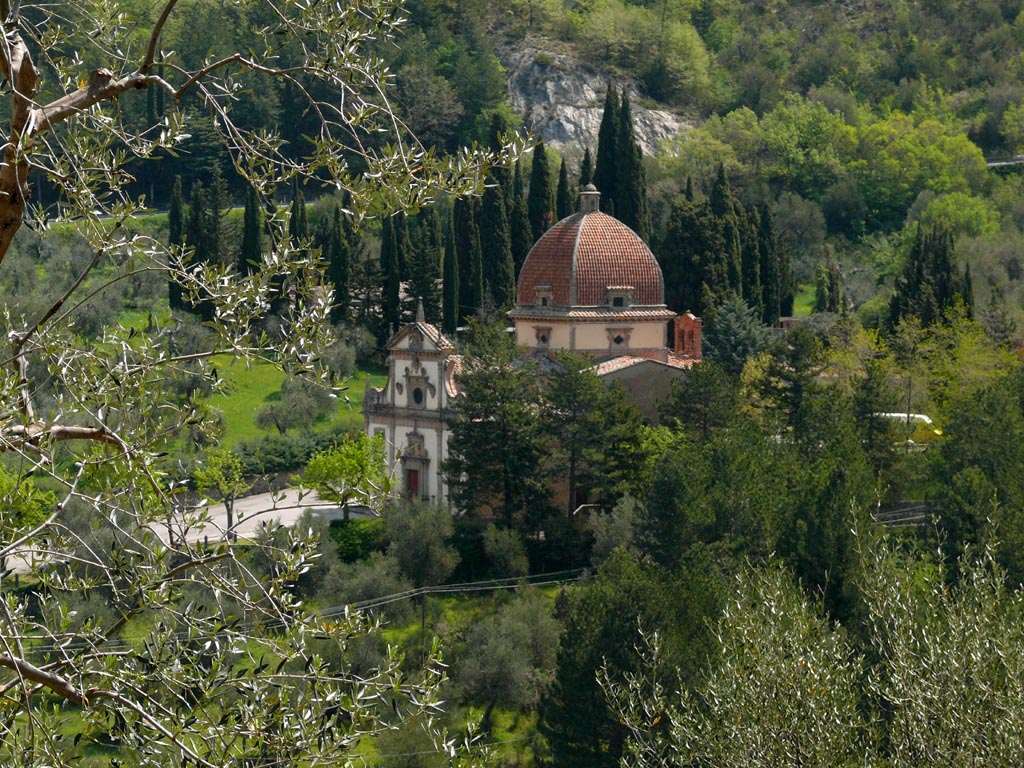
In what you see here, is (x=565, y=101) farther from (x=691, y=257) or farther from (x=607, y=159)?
(x=691, y=257)

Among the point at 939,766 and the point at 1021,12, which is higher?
the point at 1021,12

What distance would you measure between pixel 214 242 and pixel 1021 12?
66.2 meters

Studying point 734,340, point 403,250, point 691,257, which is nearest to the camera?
point 734,340

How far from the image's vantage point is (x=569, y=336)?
160 ft

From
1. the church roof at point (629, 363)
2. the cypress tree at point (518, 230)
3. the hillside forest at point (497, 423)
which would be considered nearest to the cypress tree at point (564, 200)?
the hillside forest at point (497, 423)

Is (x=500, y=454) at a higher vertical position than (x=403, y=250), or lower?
lower

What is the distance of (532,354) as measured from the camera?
48594 millimetres

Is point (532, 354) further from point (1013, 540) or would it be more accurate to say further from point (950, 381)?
point (1013, 540)

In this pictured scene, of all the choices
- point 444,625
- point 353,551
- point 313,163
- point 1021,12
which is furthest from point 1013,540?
point 1021,12

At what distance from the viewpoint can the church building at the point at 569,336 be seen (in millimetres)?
46688

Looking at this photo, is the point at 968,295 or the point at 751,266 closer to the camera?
the point at 968,295

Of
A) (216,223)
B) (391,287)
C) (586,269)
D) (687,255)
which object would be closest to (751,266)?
(687,255)

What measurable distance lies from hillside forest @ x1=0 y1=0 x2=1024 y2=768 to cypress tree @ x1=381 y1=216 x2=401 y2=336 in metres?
0.13

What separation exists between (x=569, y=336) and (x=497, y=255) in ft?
26.5
